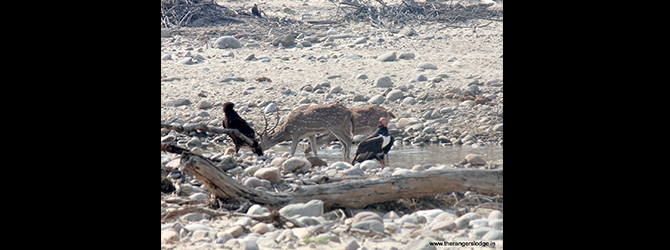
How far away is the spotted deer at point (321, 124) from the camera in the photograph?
26.1ft

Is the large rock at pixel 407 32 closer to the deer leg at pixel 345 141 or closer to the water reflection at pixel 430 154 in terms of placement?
the water reflection at pixel 430 154

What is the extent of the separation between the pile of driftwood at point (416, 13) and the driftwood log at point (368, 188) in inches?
367

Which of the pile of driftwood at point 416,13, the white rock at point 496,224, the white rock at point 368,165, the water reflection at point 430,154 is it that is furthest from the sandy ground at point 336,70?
the white rock at point 496,224

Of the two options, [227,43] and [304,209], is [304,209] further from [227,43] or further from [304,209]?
[227,43]

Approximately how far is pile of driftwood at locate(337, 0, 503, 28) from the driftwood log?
9325 millimetres

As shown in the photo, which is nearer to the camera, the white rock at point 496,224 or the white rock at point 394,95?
the white rock at point 496,224

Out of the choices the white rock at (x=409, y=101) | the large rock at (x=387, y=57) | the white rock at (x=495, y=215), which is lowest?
the white rock at (x=409, y=101)

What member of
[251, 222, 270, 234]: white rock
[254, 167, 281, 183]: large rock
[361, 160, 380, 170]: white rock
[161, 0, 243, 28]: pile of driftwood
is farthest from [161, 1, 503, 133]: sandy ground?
[251, 222, 270, 234]: white rock

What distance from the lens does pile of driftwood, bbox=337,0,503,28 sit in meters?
13.0

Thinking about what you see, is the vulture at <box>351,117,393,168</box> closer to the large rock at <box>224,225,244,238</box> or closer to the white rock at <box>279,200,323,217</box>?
the white rock at <box>279,200,323,217</box>
